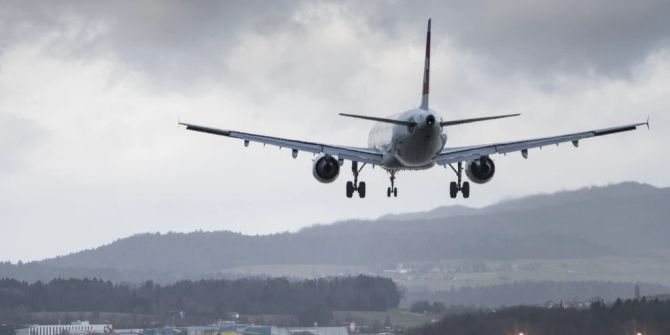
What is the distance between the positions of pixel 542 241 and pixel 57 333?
6916 cm

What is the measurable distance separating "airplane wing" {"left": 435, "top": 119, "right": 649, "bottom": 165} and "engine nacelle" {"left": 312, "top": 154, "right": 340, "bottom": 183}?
6.34 m

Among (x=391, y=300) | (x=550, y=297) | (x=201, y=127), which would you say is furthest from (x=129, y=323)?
(x=201, y=127)

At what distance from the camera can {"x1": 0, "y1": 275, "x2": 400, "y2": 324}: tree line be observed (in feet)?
531

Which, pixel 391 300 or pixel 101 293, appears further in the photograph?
pixel 101 293

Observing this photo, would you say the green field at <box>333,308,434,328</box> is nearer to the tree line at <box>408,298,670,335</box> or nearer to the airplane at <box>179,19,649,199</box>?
the tree line at <box>408,298,670,335</box>

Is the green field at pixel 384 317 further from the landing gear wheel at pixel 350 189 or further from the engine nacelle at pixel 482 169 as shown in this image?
the engine nacelle at pixel 482 169

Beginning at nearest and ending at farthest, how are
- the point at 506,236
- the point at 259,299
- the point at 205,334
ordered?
1. the point at 205,334
2. the point at 259,299
3. the point at 506,236

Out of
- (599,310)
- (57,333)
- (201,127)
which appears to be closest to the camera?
(201,127)

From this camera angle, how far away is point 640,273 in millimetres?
171875

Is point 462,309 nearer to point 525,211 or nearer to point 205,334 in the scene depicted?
point 205,334

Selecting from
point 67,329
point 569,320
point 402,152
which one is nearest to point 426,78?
point 402,152

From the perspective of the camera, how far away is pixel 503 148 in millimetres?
80188

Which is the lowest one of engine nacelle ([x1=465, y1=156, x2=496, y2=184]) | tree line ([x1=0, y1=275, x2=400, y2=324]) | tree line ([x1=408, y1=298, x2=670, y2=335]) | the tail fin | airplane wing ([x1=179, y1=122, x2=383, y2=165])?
tree line ([x1=408, y1=298, x2=670, y2=335])

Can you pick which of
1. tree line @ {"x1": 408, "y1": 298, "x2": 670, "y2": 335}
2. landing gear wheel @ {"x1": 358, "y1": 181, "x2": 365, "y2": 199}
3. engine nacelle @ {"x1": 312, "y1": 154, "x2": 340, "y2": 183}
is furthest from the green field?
engine nacelle @ {"x1": 312, "y1": 154, "x2": 340, "y2": 183}
